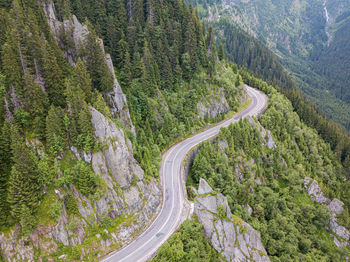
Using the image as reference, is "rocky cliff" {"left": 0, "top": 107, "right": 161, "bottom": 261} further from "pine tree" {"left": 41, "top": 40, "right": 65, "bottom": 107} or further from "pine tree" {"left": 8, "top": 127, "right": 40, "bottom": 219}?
"pine tree" {"left": 41, "top": 40, "right": 65, "bottom": 107}

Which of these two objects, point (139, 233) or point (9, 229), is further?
point (139, 233)

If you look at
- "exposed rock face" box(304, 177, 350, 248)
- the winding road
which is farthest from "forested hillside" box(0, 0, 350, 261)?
the winding road

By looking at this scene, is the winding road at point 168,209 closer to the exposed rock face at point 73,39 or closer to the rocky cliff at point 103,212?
the rocky cliff at point 103,212

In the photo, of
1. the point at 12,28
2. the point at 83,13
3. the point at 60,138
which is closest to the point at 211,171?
the point at 60,138

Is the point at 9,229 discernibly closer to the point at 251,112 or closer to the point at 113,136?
the point at 113,136

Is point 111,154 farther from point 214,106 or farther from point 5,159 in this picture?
point 214,106

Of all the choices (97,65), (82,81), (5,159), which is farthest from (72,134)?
(97,65)
